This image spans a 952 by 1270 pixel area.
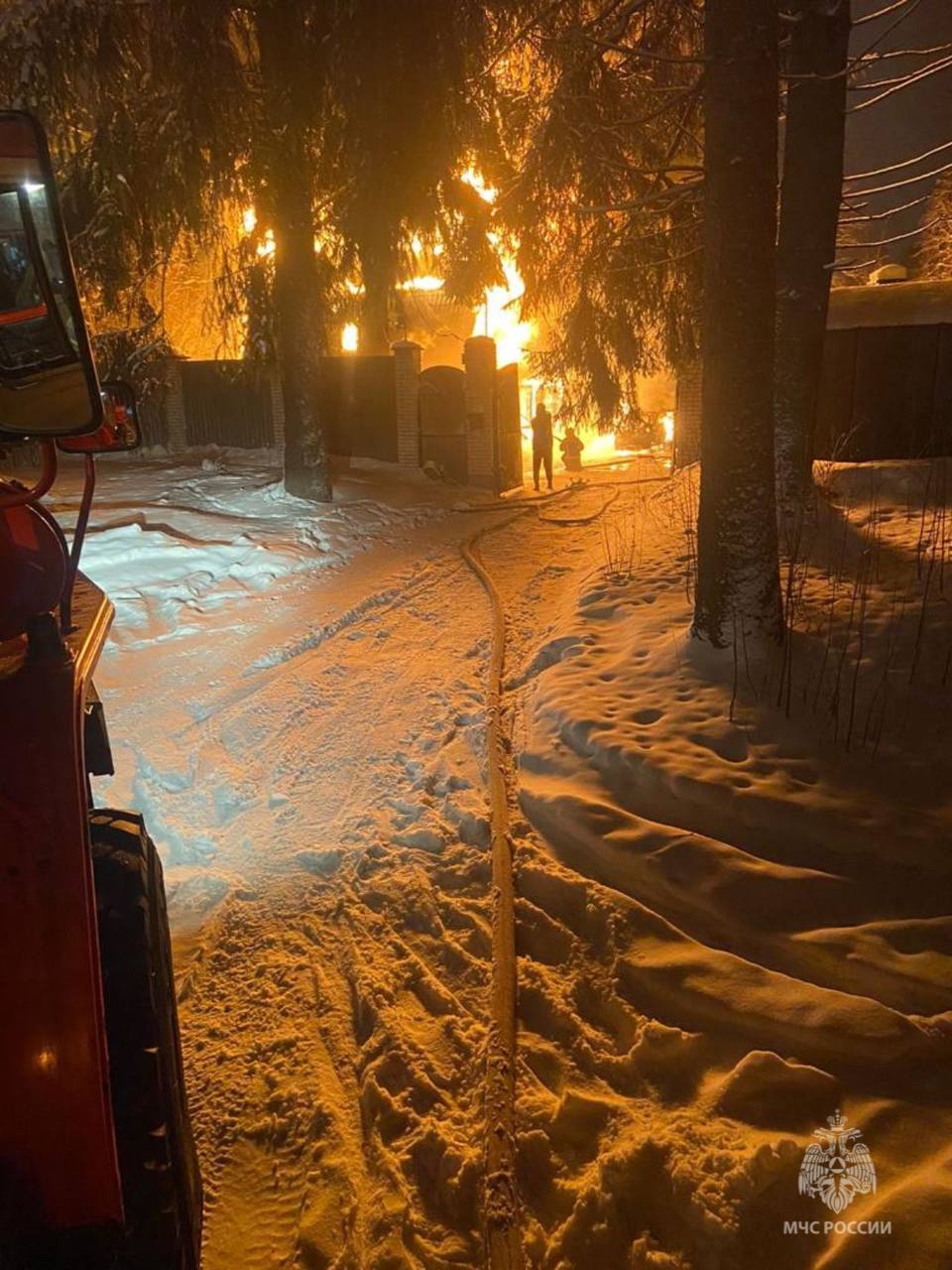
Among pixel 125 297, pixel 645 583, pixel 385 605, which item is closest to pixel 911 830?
pixel 645 583

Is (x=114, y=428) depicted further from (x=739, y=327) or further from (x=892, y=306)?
(x=892, y=306)

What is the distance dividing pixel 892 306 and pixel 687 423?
483 centimetres

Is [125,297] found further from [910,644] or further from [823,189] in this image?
[910,644]

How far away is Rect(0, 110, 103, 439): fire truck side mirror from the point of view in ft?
6.67

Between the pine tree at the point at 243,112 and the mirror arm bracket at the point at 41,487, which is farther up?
the pine tree at the point at 243,112

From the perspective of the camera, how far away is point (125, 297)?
13.8 metres

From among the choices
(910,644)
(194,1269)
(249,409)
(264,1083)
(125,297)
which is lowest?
(264,1083)

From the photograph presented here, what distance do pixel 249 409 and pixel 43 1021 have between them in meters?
18.5

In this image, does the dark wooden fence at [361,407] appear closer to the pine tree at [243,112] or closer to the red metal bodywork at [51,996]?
the pine tree at [243,112]

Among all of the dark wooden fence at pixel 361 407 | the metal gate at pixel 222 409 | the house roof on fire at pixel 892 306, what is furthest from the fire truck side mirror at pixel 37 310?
the metal gate at pixel 222 409

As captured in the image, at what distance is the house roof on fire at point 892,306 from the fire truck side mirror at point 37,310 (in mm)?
11587

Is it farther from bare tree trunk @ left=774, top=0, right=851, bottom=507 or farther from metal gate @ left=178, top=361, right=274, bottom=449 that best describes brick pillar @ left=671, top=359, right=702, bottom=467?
metal gate @ left=178, top=361, right=274, bottom=449

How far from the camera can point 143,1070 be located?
204 cm

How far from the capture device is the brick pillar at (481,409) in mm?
16031
